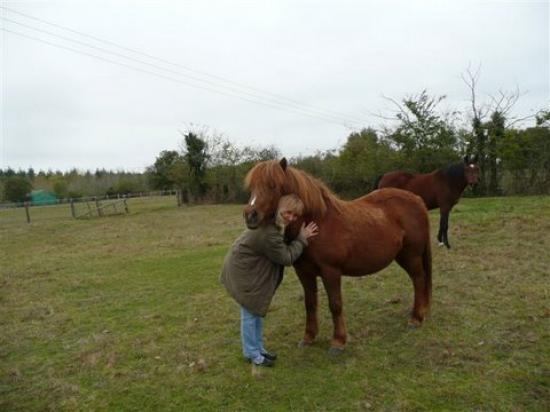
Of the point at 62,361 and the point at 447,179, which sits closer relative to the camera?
the point at 62,361

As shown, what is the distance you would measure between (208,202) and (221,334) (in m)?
24.9

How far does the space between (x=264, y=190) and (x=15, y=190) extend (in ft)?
164

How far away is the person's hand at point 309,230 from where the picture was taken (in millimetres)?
4074

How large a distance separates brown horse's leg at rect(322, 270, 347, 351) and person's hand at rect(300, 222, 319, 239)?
40 cm

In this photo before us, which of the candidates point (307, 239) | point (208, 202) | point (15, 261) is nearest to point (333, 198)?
point (307, 239)

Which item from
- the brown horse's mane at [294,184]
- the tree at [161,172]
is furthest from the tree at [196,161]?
the brown horse's mane at [294,184]

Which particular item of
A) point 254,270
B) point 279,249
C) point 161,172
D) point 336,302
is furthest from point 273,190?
point 161,172

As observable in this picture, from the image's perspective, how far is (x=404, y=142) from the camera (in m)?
20.8

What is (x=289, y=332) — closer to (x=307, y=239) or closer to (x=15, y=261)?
(x=307, y=239)

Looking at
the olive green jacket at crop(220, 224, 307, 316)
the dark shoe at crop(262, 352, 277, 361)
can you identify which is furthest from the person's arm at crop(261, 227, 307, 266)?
the dark shoe at crop(262, 352, 277, 361)

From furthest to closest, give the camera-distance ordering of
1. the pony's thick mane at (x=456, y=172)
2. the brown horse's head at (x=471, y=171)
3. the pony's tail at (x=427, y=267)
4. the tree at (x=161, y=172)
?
1. the tree at (x=161, y=172)
2. the pony's thick mane at (x=456, y=172)
3. the brown horse's head at (x=471, y=171)
4. the pony's tail at (x=427, y=267)

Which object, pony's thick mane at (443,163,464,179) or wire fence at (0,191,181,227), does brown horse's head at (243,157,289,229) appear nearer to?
pony's thick mane at (443,163,464,179)

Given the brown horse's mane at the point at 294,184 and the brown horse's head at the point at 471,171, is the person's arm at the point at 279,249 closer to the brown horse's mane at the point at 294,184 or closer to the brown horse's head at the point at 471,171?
the brown horse's mane at the point at 294,184

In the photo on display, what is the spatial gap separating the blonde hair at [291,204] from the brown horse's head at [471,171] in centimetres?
660
